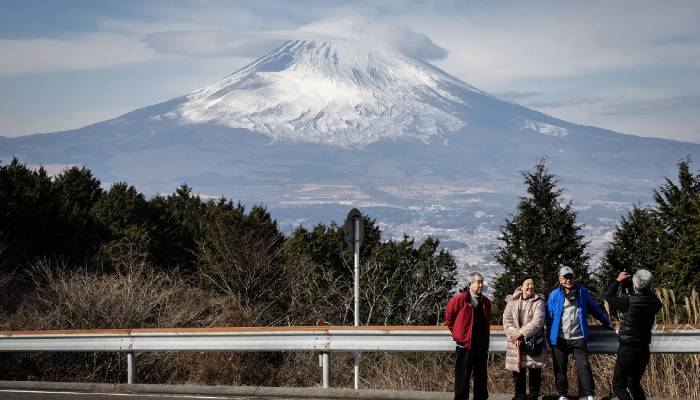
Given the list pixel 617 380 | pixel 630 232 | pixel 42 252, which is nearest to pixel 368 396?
pixel 617 380

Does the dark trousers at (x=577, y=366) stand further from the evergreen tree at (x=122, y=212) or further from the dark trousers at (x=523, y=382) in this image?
the evergreen tree at (x=122, y=212)

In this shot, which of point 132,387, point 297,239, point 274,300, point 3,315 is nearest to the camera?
point 132,387

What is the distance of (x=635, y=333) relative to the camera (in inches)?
343

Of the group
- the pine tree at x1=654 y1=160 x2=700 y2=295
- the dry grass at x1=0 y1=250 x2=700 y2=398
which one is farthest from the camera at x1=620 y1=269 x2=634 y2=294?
the pine tree at x1=654 y1=160 x2=700 y2=295

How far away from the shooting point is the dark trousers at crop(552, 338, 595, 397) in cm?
903

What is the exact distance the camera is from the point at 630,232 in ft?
200

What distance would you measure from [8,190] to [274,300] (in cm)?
1469

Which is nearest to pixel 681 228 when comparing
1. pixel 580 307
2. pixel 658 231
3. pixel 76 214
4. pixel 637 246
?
pixel 658 231

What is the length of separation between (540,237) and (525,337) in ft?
165

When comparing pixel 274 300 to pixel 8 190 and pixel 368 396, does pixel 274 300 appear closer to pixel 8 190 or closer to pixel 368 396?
pixel 8 190

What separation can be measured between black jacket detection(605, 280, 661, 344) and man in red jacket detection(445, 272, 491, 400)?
49.2 inches

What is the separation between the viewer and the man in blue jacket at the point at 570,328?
9062 mm

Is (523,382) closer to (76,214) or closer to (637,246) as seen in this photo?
(76,214)

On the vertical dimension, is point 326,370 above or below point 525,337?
below
